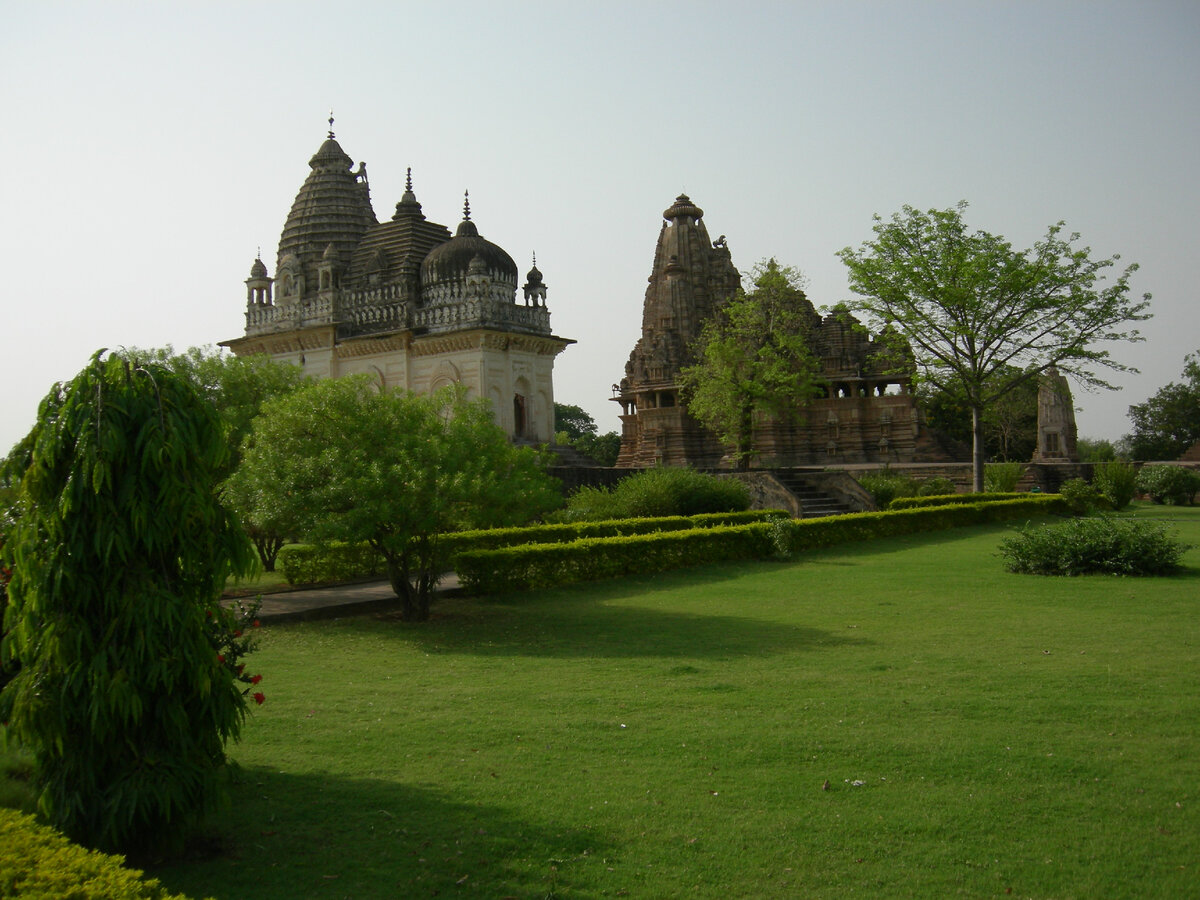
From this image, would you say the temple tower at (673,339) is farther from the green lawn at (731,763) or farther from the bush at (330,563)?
the green lawn at (731,763)

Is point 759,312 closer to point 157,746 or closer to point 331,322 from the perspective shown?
point 331,322

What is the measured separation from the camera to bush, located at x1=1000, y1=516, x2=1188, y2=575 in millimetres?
12742

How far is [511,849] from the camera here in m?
4.45

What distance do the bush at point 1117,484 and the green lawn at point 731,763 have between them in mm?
18365

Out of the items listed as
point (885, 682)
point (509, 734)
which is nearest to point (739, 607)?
point (885, 682)

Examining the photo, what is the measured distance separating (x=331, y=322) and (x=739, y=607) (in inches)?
907

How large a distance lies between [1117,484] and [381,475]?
23.1m

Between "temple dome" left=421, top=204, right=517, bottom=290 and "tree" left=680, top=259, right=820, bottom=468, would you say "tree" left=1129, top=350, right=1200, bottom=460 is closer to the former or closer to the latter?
"tree" left=680, top=259, right=820, bottom=468

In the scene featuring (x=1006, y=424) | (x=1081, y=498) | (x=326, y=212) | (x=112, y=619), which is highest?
(x=326, y=212)

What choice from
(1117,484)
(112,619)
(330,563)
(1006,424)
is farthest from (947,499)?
(1006,424)

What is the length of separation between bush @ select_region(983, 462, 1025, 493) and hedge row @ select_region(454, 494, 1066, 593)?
7197mm

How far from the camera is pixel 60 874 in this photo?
3260mm

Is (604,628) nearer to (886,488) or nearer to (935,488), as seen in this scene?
(886,488)

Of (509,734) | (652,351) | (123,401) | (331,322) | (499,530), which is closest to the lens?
(123,401)
